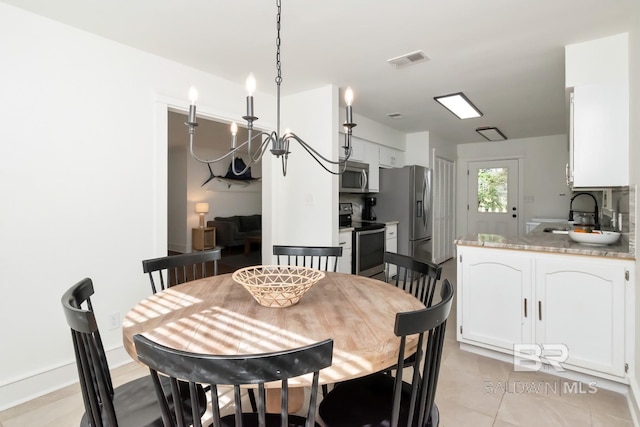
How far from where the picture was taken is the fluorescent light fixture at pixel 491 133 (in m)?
5.15

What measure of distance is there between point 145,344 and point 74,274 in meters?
1.92

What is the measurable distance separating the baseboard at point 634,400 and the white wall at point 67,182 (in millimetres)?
3204

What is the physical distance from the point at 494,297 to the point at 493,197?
4.54 m

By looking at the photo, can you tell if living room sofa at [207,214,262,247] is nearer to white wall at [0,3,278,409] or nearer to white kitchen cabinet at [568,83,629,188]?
white wall at [0,3,278,409]

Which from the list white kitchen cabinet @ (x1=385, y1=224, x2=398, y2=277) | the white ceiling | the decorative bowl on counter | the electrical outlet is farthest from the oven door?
the electrical outlet

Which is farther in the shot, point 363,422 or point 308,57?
point 308,57

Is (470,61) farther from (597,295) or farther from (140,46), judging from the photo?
(140,46)

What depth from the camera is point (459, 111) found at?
4.16m

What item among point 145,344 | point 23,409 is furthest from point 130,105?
point 145,344

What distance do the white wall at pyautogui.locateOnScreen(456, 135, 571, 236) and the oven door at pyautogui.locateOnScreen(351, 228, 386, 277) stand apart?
3519mm

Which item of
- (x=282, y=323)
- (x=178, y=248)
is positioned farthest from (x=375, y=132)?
(x=178, y=248)

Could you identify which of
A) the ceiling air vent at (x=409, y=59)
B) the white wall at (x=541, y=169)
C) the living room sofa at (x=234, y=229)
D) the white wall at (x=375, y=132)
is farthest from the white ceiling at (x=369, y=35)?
the living room sofa at (x=234, y=229)

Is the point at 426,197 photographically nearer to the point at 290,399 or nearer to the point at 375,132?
the point at 375,132

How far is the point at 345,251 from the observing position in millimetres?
3639
